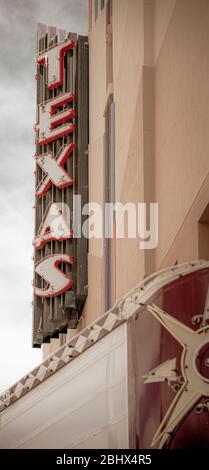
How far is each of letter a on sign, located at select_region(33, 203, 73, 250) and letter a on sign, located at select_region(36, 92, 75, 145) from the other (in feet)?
6.17

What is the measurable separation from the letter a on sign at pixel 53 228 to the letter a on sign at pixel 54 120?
6.17ft

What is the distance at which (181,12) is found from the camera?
13.0 meters

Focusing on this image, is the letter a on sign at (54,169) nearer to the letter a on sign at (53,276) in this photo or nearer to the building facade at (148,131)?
the building facade at (148,131)

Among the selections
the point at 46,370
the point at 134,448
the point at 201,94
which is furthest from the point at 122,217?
the point at 134,448

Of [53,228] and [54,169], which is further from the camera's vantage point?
[54,169]

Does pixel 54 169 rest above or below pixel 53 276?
above

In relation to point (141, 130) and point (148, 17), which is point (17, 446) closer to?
point (141, 130)

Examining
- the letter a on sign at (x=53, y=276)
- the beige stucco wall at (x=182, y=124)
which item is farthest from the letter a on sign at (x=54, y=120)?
the beige stucco wall at (x=182, y=124)

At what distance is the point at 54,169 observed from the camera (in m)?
24.0

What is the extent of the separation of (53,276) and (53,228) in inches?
46.4

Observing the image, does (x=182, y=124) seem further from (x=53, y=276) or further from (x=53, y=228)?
(x=53, y=228)

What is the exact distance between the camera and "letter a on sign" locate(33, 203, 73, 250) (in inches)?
913

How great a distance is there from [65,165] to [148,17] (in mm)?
8295

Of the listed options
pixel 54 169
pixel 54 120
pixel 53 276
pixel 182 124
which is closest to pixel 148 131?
pixel 182 124
